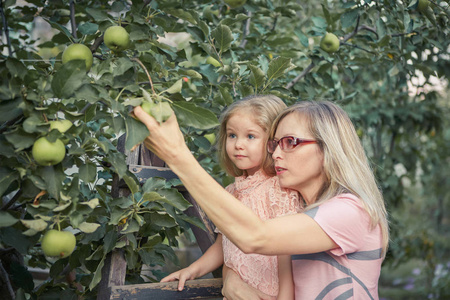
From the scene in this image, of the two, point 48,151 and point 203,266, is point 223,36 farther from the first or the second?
point 48,151

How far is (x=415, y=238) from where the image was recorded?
5.41 m

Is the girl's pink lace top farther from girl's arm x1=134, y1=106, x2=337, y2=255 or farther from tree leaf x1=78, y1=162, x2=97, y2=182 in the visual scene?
tree leaf x1=78, y1=162, x2=97, y2=182

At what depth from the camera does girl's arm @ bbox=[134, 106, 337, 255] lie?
3.86ft

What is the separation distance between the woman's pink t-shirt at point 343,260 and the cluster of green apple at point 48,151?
67 centimetres

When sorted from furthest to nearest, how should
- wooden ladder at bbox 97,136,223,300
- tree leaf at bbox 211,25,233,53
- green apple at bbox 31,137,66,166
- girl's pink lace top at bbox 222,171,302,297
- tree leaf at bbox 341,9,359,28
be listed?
tree leaf at bbox 341,9,359,28 < tree leaf at bbox 211,25,233,53 < girl's pink lace top at bbox 222,171,302,297 < wooden ladder at bbox 97,136,223,300 < green apple at bbox 31,137,66,166

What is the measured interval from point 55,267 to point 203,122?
80 centimetres

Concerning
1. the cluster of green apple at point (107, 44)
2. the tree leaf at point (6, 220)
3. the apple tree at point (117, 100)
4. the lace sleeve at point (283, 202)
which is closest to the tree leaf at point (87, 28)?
the apple tree at point (117, 100)

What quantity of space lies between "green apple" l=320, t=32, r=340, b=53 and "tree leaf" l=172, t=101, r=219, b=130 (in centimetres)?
110

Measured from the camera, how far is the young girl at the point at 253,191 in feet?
5.15

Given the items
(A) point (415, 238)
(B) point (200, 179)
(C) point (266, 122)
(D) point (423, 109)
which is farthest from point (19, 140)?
(A) point (415, 238)

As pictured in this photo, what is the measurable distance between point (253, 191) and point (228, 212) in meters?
0.47

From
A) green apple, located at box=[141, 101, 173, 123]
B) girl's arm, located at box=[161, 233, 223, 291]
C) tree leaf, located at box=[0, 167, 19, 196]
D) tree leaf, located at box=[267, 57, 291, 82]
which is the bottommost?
girl's arm, located at box=[161, 233, 223, 291]

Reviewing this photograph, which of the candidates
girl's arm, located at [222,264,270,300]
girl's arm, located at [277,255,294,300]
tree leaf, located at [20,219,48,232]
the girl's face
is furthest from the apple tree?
girl's arm, located at [277,255,294,300]

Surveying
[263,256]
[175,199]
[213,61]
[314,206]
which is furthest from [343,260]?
[213,61]
